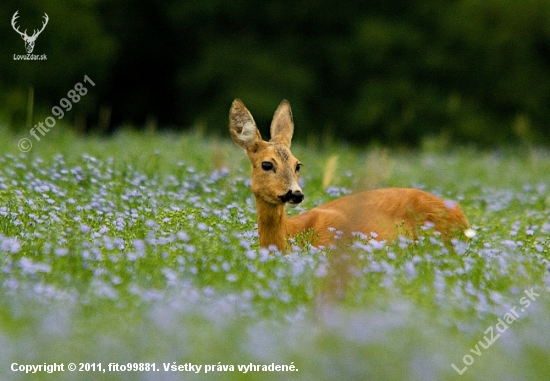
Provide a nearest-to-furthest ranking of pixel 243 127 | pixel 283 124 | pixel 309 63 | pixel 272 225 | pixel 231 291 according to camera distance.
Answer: pixel 231 291, pixel 272 225, pixel 243 127, pixel 283 124, pixel 309 63

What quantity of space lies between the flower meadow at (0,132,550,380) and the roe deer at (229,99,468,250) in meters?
0.21

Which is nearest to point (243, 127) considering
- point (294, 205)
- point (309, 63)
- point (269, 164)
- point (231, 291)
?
point (269, 164)

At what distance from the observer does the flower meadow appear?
3295 millimetres

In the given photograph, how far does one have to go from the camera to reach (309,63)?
21.4 m

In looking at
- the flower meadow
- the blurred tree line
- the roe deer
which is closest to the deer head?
the roe deer

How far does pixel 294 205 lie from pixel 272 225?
201 mm

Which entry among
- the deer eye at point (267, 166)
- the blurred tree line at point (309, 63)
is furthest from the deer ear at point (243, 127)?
the blurred tree line at point (309, 63)

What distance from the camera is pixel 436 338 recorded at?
3.54 metres

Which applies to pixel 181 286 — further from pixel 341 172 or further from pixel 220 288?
pixel 341 172

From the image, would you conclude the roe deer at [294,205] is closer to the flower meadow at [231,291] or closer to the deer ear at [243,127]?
the deer ear at [243,127]

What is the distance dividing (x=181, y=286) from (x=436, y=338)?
1.34 m

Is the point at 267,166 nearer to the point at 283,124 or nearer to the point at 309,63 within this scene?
the point at 283,124

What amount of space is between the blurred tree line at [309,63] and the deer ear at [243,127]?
485 inches

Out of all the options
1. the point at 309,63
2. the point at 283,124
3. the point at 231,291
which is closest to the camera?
the point at 231,291
